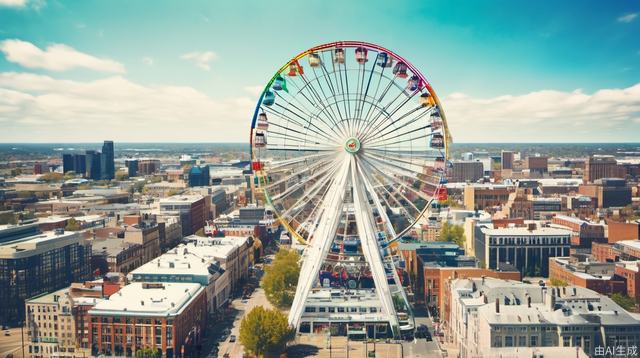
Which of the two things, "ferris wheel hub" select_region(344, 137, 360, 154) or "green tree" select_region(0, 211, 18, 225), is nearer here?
"ferris wheel hub" select_region(344, 137, 360, 154)

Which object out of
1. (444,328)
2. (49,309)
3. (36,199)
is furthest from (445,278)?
(36,199)

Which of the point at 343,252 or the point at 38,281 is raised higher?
the point at 343,252

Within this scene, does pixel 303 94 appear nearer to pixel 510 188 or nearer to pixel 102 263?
pixel 102 263

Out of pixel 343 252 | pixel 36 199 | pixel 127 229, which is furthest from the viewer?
pixel 36 199

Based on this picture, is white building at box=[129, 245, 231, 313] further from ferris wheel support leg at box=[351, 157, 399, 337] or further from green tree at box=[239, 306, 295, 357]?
ferris wheel support leg at box=[351, 157, 399, 337]

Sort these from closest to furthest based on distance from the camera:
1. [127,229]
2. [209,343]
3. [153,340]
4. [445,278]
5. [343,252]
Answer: [153,340] < [209,343] < [343,252] < [445,278] < [127,229]

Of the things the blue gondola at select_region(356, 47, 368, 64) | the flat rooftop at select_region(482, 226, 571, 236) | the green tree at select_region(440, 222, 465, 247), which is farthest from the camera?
the green tree at select_region(440, 222, 465, 247)

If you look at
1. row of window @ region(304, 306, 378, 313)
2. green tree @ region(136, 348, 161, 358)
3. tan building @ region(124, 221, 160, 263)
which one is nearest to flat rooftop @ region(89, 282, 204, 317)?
green tree @ region(136, 348, 161, 358)
